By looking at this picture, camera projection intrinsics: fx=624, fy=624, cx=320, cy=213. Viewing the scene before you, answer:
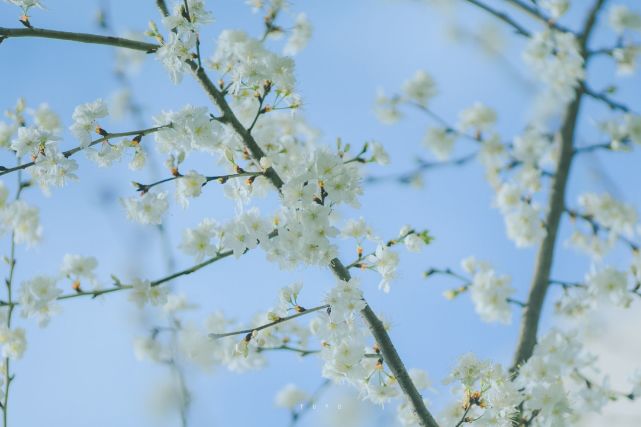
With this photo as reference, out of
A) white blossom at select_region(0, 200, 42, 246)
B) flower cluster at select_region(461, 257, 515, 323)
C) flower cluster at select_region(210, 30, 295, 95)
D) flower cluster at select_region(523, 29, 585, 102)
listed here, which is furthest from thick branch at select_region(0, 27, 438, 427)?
flower cluster at select_region(523, 29, 585, 102)

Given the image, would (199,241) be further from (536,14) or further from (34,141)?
(536,14)

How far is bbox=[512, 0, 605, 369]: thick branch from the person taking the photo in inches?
156

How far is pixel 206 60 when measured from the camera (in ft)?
9.73

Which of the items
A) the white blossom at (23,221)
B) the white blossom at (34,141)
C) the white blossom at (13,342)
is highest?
the white blossom at (23,221)

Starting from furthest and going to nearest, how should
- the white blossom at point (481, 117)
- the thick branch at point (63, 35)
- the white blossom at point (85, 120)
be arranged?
the white blossom at point (481, 117), the white blossom at point (85, 120), the thick branch at point (63, 35)

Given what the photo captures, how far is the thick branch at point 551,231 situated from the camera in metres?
3.97

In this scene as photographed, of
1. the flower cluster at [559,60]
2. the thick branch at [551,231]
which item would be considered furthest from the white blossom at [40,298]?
the flower cluster at [559,60]

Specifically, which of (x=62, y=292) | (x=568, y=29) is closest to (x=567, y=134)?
(x=568, y=29)

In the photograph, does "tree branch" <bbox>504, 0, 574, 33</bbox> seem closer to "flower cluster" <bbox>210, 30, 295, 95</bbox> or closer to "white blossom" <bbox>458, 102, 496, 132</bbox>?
"white blossom" <bbox>458, 102, 496, 132</bbox>

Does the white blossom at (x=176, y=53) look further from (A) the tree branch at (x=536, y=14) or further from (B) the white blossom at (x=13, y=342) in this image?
(A) the tree branch at (x=536, y=14)

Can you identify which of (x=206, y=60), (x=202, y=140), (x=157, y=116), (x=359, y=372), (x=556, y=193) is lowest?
(x=359, y=372)

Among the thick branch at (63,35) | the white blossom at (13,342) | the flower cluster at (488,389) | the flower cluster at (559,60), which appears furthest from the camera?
the flower cluster at (559,60)

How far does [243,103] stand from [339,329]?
112cm

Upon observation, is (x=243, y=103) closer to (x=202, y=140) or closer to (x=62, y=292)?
(x=202, y=140)
